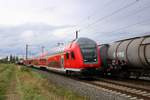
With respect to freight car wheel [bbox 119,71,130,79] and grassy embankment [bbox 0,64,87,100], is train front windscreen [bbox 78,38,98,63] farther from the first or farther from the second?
grassy embankment [bbox 0,64,87,100]

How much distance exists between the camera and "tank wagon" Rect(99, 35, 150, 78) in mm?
21172

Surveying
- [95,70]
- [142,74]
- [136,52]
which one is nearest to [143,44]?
[136,52]

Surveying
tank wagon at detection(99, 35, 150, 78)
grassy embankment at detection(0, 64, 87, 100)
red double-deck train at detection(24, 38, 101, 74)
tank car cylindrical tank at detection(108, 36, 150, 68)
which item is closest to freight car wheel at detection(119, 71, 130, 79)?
tank wagon at detection(99, 35, 150, 78)

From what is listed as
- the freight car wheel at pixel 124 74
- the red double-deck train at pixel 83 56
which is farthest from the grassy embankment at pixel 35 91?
the freight car wheel at pixel 124 74

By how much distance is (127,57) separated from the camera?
23344 mm

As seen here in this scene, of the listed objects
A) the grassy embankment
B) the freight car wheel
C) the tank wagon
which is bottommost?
the grassy embankment

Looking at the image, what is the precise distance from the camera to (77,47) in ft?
85.5

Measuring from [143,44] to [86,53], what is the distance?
19.0 feet

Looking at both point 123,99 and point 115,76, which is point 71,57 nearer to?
point 115,76

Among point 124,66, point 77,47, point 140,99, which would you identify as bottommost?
point 140,99

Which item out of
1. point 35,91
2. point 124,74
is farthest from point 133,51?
point 35,91

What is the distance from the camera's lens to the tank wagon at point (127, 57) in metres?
21.2

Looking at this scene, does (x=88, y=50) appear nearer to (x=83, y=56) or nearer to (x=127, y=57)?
(x=83, y=56)

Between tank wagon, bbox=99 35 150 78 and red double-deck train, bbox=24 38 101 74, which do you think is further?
red double-deck train, bbox=24 38 101 74
